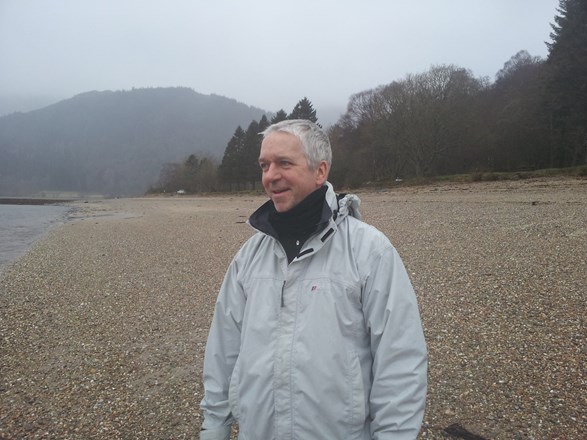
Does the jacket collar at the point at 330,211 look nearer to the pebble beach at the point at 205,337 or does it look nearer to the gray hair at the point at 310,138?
the gray hair at the point at 310,138

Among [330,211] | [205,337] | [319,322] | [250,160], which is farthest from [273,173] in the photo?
[250,160]

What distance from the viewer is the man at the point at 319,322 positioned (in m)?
1.71

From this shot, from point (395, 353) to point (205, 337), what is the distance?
449 centimetres

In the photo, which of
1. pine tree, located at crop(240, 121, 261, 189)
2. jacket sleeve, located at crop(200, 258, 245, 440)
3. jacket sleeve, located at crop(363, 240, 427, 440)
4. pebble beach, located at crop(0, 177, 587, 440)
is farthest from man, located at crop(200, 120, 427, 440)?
pine tree, located at crop(240, 121, 261, 189)

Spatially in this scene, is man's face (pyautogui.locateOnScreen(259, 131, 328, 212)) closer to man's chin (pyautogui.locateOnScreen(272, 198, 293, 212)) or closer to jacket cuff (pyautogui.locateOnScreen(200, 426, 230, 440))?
man's chin (pyautogui.locateOnScreen(272, 198, 293, 212))

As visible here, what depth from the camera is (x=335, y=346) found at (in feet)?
5.76

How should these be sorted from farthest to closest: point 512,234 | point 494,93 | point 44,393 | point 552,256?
point 494,93 → point 512,234 → point 552,256 → point 44,393

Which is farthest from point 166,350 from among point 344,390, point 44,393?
point 344,390

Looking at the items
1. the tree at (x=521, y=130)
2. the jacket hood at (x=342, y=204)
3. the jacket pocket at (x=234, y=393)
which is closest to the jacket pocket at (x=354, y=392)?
the jacket pocket at (x=234, y=393)

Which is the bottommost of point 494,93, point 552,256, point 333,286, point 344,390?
point 552,256

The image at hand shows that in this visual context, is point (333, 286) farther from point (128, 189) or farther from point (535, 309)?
point (128, 189)

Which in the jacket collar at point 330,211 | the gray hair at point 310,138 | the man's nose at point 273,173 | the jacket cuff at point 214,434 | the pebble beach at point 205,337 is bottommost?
the pebble beach at point 205,337

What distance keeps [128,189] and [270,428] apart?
155487 millimetres

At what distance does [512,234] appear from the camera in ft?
35.0
